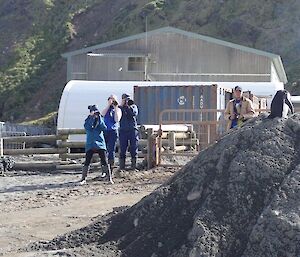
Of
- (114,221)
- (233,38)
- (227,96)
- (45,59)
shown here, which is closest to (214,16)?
(233,38)

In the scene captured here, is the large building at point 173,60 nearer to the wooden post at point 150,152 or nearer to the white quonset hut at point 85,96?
the white quonset hut at point 85,96

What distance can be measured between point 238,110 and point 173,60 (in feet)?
86.5

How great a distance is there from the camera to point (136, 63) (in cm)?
4016

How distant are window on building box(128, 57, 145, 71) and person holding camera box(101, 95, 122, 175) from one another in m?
24.6

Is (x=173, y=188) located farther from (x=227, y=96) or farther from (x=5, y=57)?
(x=5, y=57)

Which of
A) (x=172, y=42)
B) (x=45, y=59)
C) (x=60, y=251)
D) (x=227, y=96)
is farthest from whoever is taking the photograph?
(x=45, y=59)

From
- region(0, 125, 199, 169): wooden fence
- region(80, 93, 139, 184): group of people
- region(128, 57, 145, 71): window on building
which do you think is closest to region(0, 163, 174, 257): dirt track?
region(80, 93, 139, 184): group of people

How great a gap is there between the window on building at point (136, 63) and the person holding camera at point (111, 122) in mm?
24562

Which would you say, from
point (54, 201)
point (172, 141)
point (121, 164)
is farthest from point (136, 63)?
point (54, 201)

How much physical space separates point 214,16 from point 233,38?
11.3ft

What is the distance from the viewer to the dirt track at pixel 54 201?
9.82 metres

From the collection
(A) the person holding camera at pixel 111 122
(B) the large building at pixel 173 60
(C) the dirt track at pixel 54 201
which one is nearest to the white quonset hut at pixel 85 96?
(C) the dirt track at pixel 54 201

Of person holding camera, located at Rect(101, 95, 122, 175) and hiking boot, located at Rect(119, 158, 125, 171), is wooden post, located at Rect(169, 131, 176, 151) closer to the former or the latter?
hiking boot, located at Rect(119, 158, 125, 171)

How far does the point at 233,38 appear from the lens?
180ft
